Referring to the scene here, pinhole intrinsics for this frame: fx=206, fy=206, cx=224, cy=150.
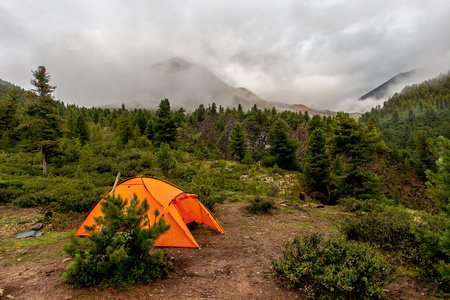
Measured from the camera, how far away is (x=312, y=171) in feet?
78.4

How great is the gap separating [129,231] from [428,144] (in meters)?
52.6

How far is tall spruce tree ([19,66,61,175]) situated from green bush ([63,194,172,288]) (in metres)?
18.6

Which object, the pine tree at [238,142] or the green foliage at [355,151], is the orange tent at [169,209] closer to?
the green foliage at [355,151]

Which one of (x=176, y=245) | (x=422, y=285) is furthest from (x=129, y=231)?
(x=422, y=285)

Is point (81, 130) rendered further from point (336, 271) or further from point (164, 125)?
point (336, 271)

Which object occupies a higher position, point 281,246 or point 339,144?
point 339,144

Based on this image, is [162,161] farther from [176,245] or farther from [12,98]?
[12,98]

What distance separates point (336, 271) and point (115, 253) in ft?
14.4

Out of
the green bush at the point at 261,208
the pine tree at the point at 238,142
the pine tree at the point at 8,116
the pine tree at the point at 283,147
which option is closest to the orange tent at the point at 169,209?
the green bush at the point at 261,208

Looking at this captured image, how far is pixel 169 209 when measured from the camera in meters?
6.94

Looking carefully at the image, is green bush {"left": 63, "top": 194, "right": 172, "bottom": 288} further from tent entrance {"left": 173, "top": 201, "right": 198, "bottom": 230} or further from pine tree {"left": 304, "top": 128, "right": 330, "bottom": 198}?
pine tree {"left": 304, "top": 128, "right": 330, "bottom": 198}

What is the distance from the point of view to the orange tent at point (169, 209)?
688cm

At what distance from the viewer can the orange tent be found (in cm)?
688

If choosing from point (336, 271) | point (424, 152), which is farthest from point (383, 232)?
point (424, 152)
